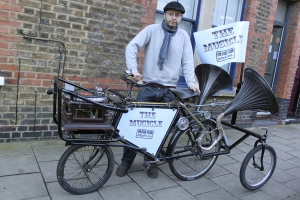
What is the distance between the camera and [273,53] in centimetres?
746

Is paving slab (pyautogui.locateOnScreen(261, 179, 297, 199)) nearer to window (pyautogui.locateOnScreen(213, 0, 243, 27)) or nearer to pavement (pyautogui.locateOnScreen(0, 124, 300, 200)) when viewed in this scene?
pavement (pyautogui.locateOnScreen(0, 124, 300, 200))

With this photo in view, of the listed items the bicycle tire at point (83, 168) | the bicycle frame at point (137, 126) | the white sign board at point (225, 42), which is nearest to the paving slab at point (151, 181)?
the bicycle frame at point (137, 126)

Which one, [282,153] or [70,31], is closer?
[70,31]

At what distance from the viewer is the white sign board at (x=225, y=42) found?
3.87 metres

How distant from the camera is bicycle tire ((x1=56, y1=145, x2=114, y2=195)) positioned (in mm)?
2758

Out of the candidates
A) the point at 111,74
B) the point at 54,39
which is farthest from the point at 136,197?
the point at 54,39

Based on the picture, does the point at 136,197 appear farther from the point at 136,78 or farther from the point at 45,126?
the point at 45,126

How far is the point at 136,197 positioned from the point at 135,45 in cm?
167

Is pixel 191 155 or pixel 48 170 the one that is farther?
pixel 191 155

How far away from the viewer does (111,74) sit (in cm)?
441

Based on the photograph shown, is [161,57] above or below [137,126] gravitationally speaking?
above

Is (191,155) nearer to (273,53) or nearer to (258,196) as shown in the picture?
(258,196)

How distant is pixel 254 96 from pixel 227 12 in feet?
10.4

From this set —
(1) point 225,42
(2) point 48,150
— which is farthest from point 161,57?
(2) point 48,150
